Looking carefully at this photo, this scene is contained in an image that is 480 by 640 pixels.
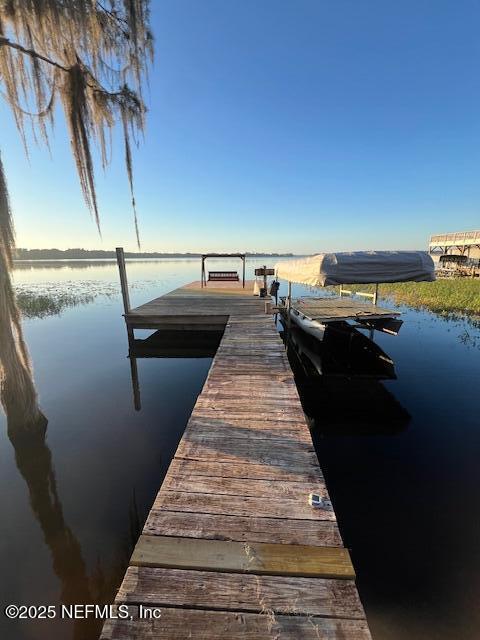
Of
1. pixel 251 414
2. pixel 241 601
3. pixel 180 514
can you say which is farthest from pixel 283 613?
pixel 251 414

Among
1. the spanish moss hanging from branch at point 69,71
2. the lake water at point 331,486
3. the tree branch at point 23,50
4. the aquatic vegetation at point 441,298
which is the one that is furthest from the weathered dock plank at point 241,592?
the aquatic vegetation at point 441,298

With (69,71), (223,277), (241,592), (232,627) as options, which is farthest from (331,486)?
(223,277)

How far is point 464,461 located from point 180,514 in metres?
5.67

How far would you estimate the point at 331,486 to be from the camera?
472 centimetres

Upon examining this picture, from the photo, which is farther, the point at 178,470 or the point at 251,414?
the point at 251,414

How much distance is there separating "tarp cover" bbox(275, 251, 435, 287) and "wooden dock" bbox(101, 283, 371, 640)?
4480 millimetres

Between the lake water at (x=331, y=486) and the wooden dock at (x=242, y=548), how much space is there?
68.7 inches

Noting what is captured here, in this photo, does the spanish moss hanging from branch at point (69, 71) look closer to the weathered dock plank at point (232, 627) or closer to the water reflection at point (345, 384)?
the weathered dock plank at point (232, 627)

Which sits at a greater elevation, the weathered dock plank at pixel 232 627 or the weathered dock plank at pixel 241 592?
the weathered dock plank at pixel 232 627

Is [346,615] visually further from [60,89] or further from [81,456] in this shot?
[60,89]

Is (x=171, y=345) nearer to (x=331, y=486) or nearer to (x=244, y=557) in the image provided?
(x=331, y=486)

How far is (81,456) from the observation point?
5473mm

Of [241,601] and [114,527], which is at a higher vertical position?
[241,601]

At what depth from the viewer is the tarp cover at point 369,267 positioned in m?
7.34
